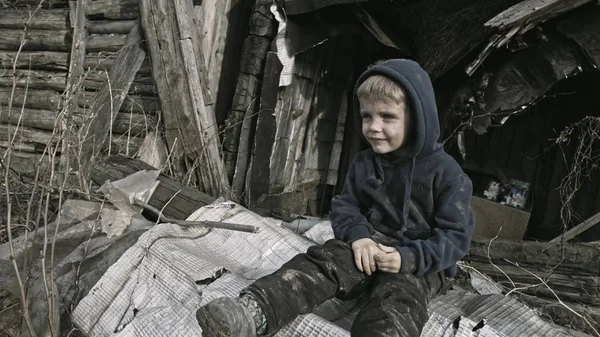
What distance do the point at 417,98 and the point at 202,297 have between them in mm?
1347

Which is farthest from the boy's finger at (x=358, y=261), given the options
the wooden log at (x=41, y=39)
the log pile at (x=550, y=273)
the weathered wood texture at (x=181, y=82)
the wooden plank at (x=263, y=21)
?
the wooden log at (x=41, y=39)

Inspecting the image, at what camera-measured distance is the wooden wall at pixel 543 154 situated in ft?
18.6

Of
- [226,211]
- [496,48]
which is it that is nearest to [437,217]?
[226,211]

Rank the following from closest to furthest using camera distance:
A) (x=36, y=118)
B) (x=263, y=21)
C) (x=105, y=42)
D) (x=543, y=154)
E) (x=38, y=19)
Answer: (x=263, y=21), (x=105, y=42), (x=36, y=118), (x=38, y=19), (x=543, y=154)

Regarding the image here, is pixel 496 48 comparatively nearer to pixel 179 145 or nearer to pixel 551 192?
pixel 179 145

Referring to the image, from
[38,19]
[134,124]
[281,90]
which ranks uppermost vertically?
[38,19]

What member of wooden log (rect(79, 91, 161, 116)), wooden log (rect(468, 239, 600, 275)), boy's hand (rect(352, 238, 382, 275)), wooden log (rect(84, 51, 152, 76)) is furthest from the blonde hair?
wooden log (rect(84, 51, 152, 76))

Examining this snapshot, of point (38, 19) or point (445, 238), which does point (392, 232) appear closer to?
point (445, 238)

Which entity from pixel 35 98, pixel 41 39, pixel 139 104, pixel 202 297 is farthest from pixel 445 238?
pixel 41 39

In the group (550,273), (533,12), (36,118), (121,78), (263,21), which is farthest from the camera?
(36,118)

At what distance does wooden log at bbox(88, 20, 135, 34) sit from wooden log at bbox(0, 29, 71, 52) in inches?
12.0

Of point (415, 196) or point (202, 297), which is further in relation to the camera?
point (202, 297)

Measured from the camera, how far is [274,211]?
4461 millimetres

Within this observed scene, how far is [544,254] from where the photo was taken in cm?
363
